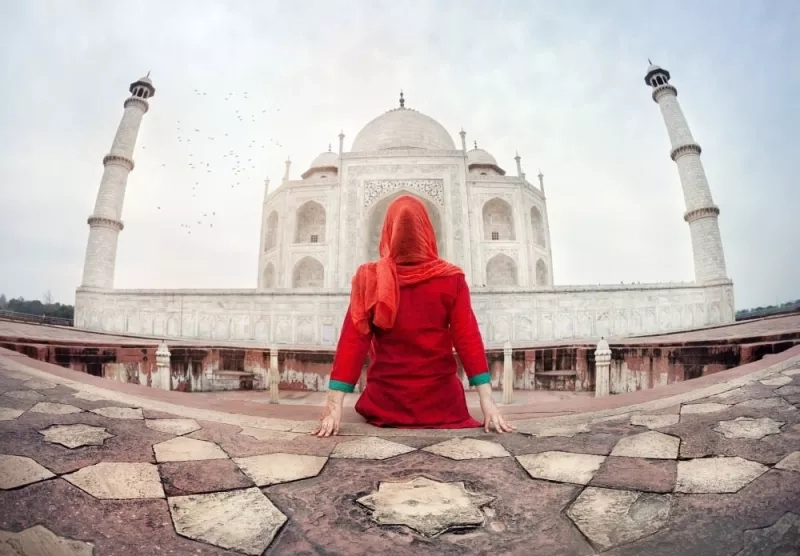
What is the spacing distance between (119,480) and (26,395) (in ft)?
3.34

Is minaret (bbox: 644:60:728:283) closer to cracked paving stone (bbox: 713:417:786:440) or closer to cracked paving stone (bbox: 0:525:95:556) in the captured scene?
cracked paving stone (bbox: 713:417:786:440)

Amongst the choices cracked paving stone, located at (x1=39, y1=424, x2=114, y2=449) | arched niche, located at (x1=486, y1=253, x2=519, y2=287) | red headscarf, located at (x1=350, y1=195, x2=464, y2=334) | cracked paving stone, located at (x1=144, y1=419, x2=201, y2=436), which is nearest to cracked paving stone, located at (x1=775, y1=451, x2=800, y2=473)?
red headscarf, located at (x1=350, y1=195, x2=464, y2=334)

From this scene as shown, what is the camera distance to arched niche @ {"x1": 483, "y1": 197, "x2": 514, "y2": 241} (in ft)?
56.9

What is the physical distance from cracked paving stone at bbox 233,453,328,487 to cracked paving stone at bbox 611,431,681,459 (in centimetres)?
88

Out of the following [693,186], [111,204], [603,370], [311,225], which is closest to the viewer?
[603,370]

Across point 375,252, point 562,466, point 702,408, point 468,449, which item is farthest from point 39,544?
point 375,252

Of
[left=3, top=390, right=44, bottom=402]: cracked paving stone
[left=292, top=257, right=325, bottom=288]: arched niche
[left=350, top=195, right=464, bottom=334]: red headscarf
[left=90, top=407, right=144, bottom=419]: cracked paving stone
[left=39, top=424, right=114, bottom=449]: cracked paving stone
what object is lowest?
[left=39, top=424, right=114, bottom=449]: cracked paving stone

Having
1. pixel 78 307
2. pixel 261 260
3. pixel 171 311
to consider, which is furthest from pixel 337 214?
pixel 78 307

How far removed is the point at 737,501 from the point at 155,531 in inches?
47.4

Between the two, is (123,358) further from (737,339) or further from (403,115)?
(403,115)

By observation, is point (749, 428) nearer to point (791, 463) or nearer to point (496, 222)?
point (791, 463)

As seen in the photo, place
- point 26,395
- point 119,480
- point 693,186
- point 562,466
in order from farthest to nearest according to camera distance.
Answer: point 693,186 → point 26,395 → point 562,466 → point 119,480

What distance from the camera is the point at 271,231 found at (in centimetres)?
1750

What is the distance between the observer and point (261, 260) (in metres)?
17.2
